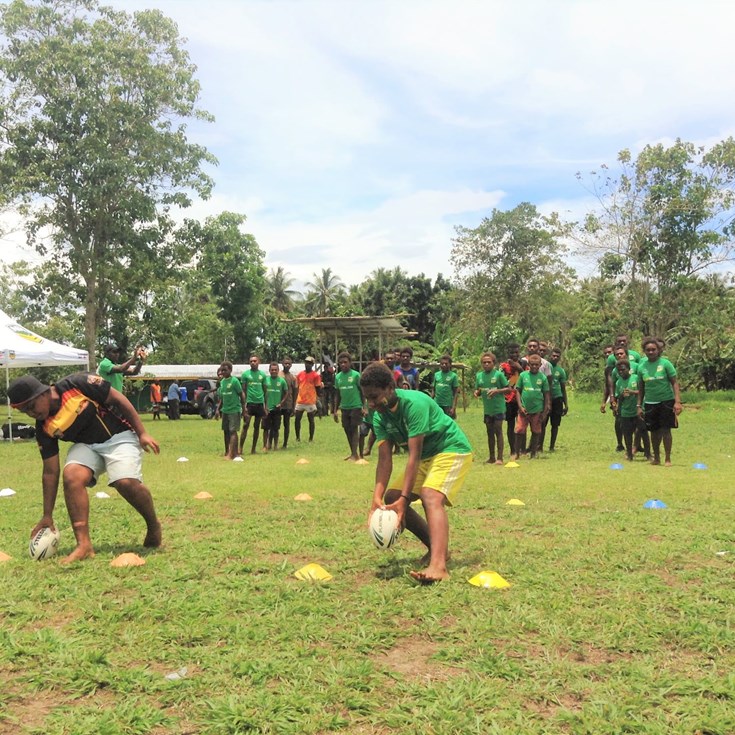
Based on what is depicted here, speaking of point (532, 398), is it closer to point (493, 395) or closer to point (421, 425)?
point (493, 395)

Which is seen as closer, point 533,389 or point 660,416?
point 660,416

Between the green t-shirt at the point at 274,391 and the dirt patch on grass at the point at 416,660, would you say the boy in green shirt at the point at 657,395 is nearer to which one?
the green t-shirt at the point at 274,391

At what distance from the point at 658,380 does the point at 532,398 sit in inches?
77.6

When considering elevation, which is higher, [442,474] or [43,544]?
[442,474]

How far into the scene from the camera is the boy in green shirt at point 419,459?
16.2 feet

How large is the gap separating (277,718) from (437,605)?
1560 mm

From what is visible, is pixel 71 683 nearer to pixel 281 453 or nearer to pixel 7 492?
pixel 7 492

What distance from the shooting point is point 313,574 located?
5.03 metres

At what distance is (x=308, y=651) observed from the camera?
147 inches

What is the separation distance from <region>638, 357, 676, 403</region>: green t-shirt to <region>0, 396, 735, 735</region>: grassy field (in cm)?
365

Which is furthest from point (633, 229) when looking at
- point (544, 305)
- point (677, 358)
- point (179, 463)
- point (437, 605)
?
point (437, 605)

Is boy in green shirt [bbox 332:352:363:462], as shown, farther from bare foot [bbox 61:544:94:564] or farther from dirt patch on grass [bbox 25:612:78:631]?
dirt patch on grass [bbox 25:612:78:631]

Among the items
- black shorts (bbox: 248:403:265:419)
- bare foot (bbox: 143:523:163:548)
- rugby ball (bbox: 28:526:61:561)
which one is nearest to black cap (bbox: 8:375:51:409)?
rugby ball (bbox: 28:526:61:561)

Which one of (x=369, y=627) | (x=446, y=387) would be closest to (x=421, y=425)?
(x=369, y=627)
